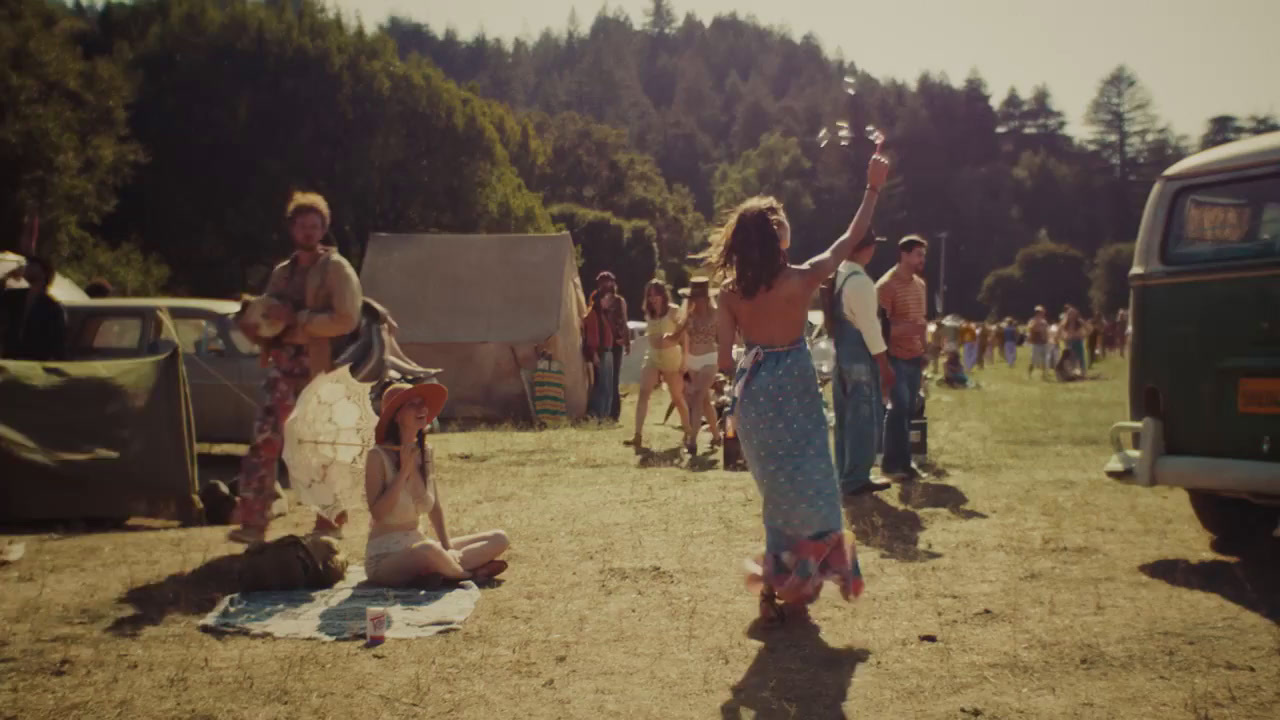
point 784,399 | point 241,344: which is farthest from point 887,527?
point 241,344

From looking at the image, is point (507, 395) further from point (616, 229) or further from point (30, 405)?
point (616, 229)

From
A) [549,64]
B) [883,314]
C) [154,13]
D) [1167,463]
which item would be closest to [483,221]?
[154,13]

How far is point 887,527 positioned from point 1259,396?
245 cm

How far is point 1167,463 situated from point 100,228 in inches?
1236

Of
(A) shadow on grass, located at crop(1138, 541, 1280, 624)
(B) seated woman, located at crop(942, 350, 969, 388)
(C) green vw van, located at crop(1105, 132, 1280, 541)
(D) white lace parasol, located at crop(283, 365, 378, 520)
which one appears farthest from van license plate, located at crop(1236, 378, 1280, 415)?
(B) seated woman, located at crop(942, 350, 969, 388)

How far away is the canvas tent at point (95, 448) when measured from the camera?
826 centimetres

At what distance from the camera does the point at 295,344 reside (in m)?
7.11

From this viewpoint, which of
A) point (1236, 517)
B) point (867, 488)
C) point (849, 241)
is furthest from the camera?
point (867, 488)

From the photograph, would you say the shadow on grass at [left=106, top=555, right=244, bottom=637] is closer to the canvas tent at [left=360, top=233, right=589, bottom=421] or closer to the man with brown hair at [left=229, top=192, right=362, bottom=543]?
the man with brown hair at [left=229, top=192, right=362, bottom=543]

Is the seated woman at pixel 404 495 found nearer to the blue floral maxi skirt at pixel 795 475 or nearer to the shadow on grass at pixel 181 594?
the shadow on grass at pixel 181 594

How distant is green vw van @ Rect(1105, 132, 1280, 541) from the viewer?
21.2 ft

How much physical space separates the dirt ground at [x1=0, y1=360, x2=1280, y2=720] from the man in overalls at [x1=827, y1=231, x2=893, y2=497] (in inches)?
14.3

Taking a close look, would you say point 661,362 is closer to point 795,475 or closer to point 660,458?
point 660,458

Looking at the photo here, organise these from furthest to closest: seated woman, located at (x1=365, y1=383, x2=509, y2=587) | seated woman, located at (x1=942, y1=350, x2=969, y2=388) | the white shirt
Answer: seated woman, located at (x1=942, y1=350, x2=969, y2=388) < the white shirt < seated woman, located at (x1=365, y1=383, x2=509, y2=587)
